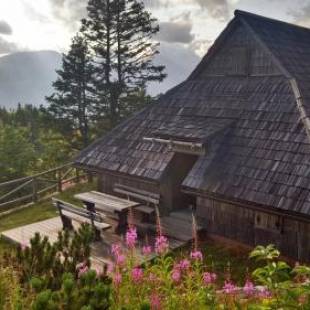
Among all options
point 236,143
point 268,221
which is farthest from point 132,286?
point 236,143

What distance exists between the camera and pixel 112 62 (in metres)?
24.0

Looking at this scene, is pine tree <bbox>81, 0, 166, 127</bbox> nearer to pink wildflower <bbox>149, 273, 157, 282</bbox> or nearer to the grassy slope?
the grassy slope

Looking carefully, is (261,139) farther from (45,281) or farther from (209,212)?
(45,281)

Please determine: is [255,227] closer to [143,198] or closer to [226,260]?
[226,260]

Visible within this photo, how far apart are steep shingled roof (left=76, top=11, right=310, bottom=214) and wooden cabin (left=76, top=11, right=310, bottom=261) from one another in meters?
0.03

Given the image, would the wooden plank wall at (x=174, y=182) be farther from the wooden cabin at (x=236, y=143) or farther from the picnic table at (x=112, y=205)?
the picnic table at (x=112, y=205)

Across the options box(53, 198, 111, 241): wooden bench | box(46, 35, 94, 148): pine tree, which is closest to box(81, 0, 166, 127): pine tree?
box(46, 35, 94, 148): pine tree

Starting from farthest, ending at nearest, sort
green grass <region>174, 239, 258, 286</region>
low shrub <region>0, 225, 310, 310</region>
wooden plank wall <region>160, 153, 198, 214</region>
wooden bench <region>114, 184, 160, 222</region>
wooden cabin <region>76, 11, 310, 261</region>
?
1. wooden plank wall <region>160, 153, 198, 214</region>
2. wooden bench <region>114, 184, 160, 222</region>
3. wooden cabin <region>76, 11, 310, 261</region>
4. green grass <region>174, 239, 258, 286</region>
5. low shrub <region>0, 225, 310, 310</region>

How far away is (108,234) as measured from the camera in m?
12.7

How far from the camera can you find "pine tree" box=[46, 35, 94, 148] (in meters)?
24.3

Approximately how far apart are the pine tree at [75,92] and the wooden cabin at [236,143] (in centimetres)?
899

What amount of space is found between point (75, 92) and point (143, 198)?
1326 centimetres

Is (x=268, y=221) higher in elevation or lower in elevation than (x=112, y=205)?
lower

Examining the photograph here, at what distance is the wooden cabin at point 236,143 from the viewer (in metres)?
10.3
